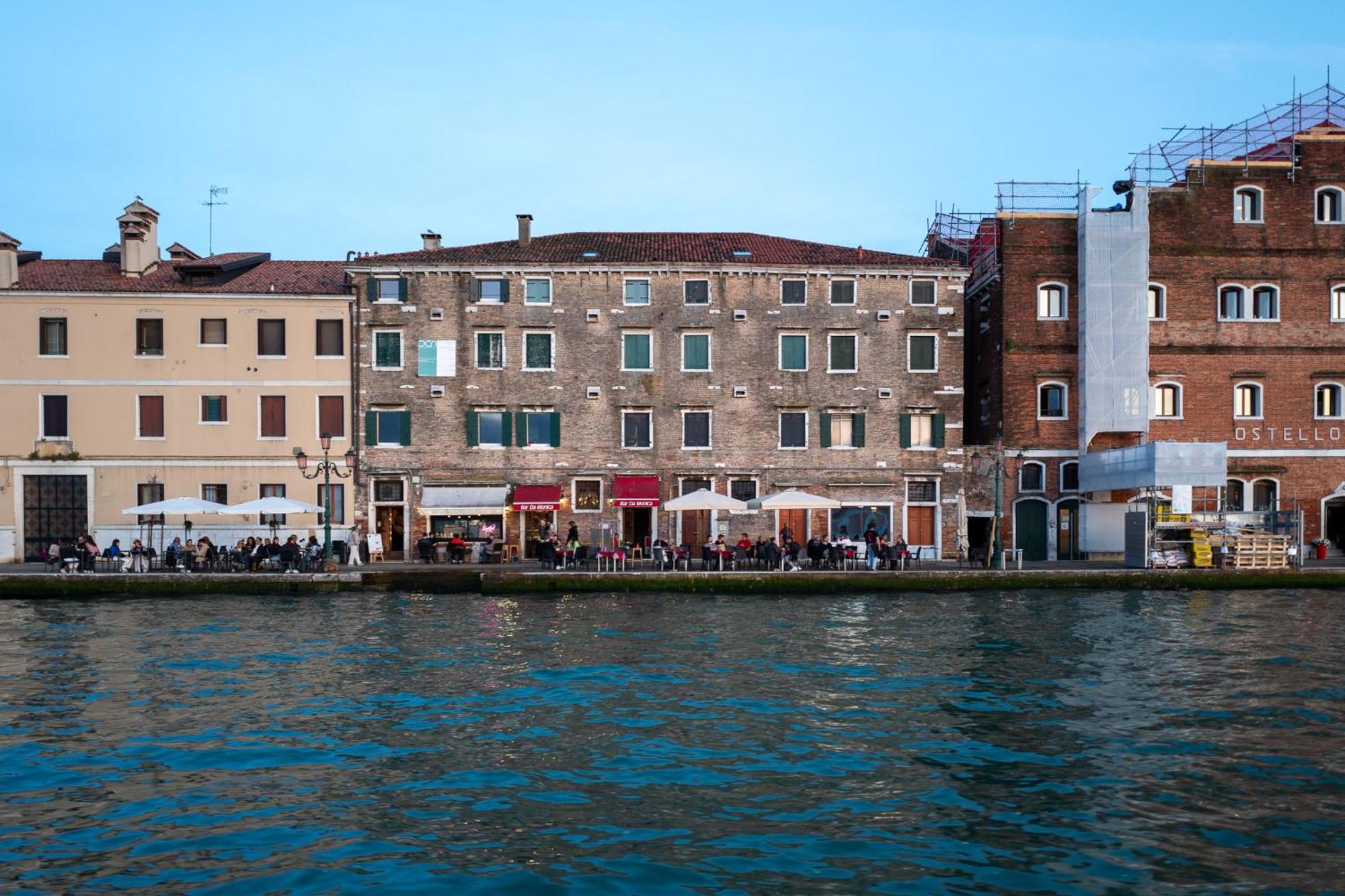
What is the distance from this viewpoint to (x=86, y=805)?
10.8 m

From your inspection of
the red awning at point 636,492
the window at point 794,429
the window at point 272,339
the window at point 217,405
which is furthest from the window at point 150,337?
the window at point 794,429

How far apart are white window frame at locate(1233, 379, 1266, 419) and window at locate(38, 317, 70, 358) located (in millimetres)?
38609

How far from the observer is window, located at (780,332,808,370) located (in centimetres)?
3819

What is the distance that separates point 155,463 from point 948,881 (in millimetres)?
34048

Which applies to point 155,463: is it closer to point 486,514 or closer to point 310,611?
point 486,514

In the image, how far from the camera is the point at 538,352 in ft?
124

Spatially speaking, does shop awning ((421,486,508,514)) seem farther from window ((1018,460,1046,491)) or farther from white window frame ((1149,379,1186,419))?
white window frame ((1149,379,1186,419))

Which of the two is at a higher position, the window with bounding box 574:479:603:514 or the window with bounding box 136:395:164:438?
the window with bounding box 136:395:164:438

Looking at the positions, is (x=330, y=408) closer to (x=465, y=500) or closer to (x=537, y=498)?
(x=465, y=500)

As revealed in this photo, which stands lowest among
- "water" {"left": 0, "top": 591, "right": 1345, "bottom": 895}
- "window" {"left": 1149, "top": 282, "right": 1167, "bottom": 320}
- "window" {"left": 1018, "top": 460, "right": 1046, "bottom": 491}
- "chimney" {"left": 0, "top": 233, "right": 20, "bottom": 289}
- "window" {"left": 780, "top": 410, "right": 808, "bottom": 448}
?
"water" {"left": 0, "top": 591, "right": 1345, "bottom": 895}

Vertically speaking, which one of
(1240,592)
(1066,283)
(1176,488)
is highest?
(1066,283)

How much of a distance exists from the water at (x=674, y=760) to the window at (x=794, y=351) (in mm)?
17049

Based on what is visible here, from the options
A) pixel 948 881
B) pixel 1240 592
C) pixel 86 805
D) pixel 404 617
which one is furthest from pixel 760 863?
pixel 1240 592

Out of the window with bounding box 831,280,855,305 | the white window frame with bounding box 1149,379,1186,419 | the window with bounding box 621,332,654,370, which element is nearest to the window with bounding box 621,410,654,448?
the window with bounding box 621,332,654,370
